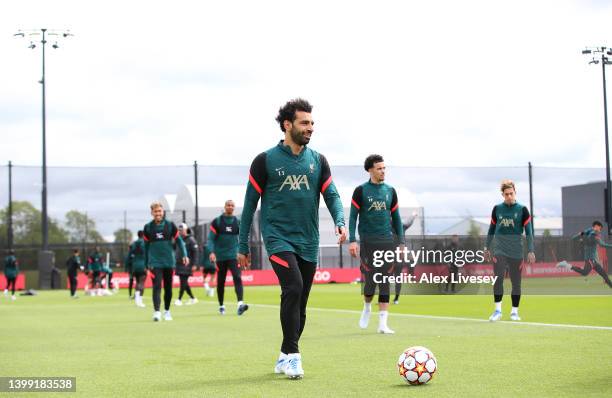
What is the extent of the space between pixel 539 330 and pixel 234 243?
7.22 metres

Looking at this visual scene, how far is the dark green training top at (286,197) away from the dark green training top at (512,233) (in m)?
6.36

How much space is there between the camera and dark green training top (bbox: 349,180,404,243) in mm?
12711

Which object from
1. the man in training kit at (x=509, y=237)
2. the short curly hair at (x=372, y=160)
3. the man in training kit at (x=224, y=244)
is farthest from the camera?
the man in training kit at (x=224, y=244)

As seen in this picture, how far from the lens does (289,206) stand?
7832 millimetres

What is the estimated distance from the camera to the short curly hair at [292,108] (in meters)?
7.86

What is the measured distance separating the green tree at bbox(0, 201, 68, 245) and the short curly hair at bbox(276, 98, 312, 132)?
37.6m

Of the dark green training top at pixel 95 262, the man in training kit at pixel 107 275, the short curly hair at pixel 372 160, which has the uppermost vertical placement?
the short curly hair at pixel 372 160

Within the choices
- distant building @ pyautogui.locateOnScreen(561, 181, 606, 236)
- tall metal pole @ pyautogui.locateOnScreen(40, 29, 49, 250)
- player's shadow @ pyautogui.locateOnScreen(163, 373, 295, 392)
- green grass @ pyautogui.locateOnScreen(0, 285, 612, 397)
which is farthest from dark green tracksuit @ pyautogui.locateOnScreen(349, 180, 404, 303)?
distant building @ pyautogui.locateOnScreen(561, 181, 606, 236)

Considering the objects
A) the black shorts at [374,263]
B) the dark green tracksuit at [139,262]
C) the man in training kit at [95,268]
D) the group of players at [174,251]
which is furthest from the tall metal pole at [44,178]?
the black shorts at [374,263]

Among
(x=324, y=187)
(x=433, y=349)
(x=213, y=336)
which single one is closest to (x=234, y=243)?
(x=213, y=336)

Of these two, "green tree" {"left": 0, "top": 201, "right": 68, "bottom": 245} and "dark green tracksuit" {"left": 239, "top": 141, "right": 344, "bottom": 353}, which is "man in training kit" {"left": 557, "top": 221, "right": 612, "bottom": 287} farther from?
"green tree" {"left": 0, "top": 201, "right": 68, "bottom": 245}

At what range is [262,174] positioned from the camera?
309 inches

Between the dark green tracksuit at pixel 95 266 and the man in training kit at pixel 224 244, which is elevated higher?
the man in training kit at pixel 224 244

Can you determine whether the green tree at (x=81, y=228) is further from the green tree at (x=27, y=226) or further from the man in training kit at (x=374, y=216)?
the man in training kit at (x=374, y=216)
